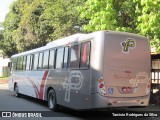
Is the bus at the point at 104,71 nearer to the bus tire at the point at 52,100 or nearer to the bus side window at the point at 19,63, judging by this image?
the bus tire at the point at 52,100

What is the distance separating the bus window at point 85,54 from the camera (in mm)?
10492

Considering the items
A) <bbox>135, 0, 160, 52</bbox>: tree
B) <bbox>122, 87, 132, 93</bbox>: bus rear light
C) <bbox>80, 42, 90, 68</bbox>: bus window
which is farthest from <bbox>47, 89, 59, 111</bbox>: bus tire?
<bbox>135, 0, 160, 52</bbox>: tree

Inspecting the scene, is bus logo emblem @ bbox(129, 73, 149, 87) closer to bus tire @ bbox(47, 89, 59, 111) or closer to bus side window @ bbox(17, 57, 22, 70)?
bus tire @ bbox(47, 89, 59, 111)

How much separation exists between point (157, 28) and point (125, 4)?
238 cm

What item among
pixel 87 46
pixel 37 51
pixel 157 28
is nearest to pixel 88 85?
pixel 87 46

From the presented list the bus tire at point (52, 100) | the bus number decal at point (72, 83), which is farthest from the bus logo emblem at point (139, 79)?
the bus tire at point (52, 100)

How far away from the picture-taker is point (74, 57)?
11.5 meters

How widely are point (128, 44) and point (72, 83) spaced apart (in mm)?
2498

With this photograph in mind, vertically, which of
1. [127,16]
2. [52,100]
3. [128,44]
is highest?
[127,16]

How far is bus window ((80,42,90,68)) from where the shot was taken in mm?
10492

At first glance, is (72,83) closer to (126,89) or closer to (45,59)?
(126,89)

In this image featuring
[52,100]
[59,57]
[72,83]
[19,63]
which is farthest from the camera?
[19,63]

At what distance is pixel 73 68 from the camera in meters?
11.5

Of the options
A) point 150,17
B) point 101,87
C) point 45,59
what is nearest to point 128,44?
point 101,87
